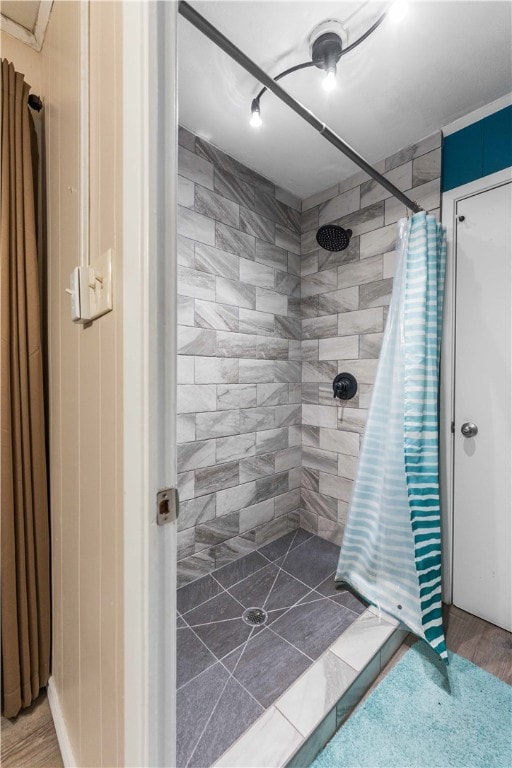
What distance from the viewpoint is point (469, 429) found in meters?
1.60

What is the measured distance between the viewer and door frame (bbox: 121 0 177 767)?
1.78 ft

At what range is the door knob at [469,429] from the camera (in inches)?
62.7

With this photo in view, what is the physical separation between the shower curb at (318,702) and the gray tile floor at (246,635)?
42 mm

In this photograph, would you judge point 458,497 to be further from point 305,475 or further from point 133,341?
point 133,341

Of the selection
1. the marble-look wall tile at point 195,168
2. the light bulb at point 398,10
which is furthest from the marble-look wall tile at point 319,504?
the light bulb at point 398,10

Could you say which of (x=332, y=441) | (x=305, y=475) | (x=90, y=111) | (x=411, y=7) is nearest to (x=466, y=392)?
(x=332, y=441)

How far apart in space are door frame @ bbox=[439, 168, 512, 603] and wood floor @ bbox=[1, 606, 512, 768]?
0.52ft

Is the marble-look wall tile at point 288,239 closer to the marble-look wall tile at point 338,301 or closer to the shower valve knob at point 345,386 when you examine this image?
the marble-look wall tile at point 338,301

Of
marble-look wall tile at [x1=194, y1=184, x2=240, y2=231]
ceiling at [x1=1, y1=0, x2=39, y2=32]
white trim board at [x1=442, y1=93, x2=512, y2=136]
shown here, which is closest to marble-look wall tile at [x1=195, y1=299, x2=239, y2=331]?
marble-look wall tile at [x1=194, y1=184, x2=240, y2=231]

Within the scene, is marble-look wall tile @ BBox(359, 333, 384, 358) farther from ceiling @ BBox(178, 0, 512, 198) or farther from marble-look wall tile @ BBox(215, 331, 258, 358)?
ceiling @ BBox(178, 0, 512, 198)

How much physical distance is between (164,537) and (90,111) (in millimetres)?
964

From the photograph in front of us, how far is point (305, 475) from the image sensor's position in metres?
2.36

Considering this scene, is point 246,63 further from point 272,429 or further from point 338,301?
point 272,429

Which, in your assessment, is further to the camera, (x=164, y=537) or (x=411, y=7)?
(x=411, y=7)
